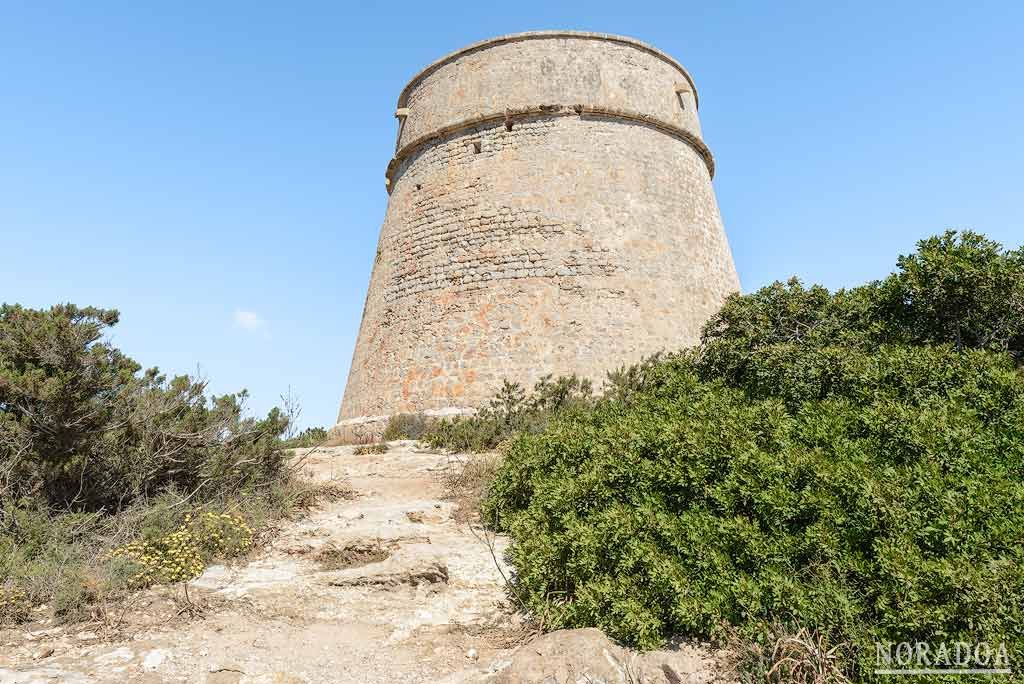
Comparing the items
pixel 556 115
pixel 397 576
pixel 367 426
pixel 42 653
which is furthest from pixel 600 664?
pixel 556 115

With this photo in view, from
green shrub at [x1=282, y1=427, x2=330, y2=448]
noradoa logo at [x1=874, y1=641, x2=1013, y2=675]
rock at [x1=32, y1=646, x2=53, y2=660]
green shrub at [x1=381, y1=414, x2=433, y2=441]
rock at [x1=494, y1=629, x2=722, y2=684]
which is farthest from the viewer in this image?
green shrub at [x1=381, y1=414, x2=433, y2=441]

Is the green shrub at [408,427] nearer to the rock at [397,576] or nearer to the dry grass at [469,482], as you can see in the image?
the dry grass at [469,482]

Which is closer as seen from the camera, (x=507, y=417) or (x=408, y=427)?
(x=507, y=417)

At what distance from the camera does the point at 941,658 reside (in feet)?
8.38

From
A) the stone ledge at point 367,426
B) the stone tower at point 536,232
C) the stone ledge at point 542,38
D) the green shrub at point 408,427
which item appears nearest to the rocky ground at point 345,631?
the green shrub at point 408,427

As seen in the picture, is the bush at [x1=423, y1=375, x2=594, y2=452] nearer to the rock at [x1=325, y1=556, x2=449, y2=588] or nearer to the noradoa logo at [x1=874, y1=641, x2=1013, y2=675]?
the rock at [x1=325, y1=556, x2=449, y2=588]

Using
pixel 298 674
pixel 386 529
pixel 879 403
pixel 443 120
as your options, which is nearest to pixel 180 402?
pixel 386 529

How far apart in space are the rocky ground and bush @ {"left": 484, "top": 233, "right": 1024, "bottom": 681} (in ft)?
0.81

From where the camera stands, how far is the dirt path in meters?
3.37

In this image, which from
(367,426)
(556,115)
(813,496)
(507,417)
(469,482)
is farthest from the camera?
(556,115)

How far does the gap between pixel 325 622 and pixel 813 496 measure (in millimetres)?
2848

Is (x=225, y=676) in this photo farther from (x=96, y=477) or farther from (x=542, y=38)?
(x=542, y=38)

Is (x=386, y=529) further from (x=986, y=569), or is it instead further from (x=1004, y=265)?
(x=1004, y=265)

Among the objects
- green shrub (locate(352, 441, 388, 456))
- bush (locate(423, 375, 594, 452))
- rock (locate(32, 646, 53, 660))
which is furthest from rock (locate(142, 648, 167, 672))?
green shrub (locate(352, 441, 388, 456))
